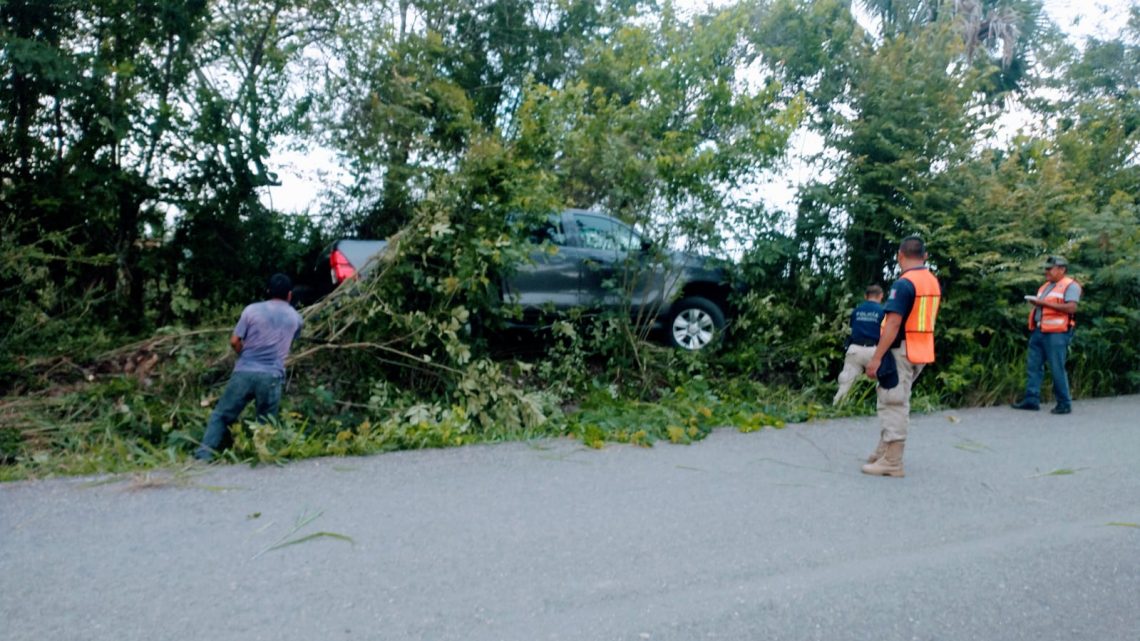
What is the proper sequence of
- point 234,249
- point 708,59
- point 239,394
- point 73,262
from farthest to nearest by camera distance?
point 234,249, point 73,262, point 708,59, point 239,394

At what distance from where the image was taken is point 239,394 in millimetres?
7000

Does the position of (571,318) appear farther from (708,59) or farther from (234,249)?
(234,249)

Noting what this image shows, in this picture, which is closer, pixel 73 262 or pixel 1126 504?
pixel 1126 504

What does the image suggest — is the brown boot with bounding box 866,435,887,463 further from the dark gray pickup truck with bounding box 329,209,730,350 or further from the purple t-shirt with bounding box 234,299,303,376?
the purple t-shirt with bounding box 234,299,303,376

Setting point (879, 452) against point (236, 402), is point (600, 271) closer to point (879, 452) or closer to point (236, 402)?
point (879, 452)

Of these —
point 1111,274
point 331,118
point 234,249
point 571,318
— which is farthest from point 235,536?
point 1111,274

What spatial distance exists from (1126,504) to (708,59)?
18.3ft

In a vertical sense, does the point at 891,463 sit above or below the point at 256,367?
below

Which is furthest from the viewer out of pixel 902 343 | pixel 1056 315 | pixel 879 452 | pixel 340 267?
pixel 1056 315

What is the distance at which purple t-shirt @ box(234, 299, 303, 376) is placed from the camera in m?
7.10

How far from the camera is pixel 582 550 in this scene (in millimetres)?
5062

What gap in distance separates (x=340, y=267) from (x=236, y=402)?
2.85 meters

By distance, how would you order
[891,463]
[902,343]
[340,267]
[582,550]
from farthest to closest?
[340,267] < [891,463] < [902,343] < [582,550]

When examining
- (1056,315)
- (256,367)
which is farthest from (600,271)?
(1056,315)
